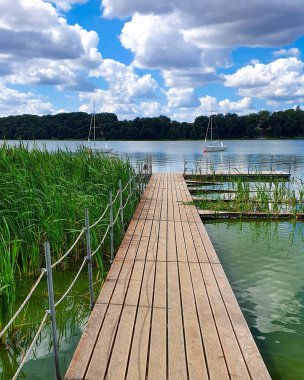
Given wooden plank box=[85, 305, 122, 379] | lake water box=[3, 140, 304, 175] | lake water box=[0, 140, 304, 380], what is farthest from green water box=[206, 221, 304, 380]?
lake water box=[3, 140, 304, 175]

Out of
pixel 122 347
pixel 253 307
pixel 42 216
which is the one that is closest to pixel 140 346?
pixel 122 347

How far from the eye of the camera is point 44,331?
4.34 m

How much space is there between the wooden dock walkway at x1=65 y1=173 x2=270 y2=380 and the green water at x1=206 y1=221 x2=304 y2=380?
0.70 metres

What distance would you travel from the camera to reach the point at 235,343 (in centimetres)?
318

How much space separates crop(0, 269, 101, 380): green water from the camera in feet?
12.0

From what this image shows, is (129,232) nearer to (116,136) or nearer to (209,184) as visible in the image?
(209,184)

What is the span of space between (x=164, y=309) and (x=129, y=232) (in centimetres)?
321

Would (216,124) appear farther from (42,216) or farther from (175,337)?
(175,337)

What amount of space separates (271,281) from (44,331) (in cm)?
355

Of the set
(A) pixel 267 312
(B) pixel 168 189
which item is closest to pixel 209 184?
(B) pixel 168 189

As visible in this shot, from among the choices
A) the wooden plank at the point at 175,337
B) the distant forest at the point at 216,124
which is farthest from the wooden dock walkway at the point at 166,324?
the distant forest at the point at 216,124

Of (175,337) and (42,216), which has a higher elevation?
(42,216)

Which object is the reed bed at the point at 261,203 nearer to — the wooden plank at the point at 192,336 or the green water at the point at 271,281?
the green water at the point at 271,281

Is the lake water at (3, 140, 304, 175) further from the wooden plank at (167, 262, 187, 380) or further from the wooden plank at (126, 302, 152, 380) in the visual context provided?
the wooden plank at (126, 302, 152, 380)
